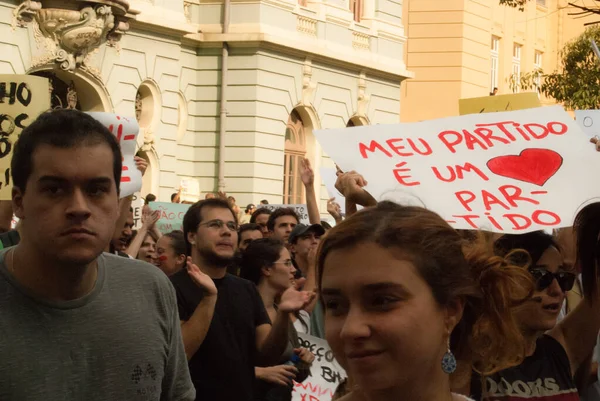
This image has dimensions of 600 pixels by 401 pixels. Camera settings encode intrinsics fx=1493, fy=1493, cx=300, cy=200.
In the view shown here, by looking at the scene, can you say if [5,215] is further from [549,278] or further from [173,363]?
[173,363]

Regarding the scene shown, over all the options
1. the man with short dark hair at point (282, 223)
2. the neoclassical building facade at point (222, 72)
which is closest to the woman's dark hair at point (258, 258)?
the man with short dark hair at point (282, 223)

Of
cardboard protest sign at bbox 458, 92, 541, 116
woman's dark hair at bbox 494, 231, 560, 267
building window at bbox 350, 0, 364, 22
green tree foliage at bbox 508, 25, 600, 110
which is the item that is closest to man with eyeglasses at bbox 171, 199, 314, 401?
woman's dark hair at bbox 494, 231, 560, 267

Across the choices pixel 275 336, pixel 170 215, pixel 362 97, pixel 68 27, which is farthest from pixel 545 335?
pixel 362 97

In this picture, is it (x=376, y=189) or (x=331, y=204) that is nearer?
(x=376, y=189)

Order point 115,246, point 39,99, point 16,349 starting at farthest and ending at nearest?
point 115,246 → point 39,99 → point 16,349

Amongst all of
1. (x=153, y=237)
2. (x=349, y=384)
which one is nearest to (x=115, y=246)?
(x=153, y=237)

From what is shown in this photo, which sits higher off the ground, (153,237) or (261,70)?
(261,70)

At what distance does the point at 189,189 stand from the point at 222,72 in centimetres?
265

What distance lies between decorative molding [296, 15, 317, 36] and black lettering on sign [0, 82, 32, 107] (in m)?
22.1

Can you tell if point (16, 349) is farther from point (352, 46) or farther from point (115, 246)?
point (352, 46)

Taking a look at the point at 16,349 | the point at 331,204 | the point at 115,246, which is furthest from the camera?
the point at 331,204

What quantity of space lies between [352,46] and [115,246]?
2377 centimetres

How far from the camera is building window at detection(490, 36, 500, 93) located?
42688 millimetres

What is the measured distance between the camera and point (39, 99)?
8758 mm
